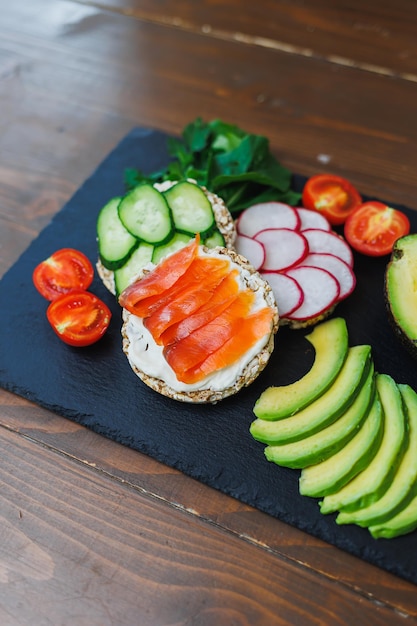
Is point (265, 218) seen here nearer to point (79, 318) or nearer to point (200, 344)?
point (200, 344)

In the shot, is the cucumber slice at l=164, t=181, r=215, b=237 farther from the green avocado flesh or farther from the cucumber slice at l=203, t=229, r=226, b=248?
the green avocado flesh

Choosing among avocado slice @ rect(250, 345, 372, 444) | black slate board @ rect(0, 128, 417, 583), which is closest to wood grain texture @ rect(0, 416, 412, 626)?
black slate board @ rect(0, 128, 417, 583)

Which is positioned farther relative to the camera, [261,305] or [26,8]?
[26,8]

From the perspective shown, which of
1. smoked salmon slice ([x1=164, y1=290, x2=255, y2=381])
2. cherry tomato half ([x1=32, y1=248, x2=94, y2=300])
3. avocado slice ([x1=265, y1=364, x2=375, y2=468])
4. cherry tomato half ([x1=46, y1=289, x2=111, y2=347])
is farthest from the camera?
cherry tomato half ([x1=32, y1=248, x2=94, y2=300])

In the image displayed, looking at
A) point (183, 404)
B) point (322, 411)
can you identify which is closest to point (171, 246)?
point (183, 404)

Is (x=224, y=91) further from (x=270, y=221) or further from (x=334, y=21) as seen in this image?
(x=270, y=221)

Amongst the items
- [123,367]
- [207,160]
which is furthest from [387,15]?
[123,367]
